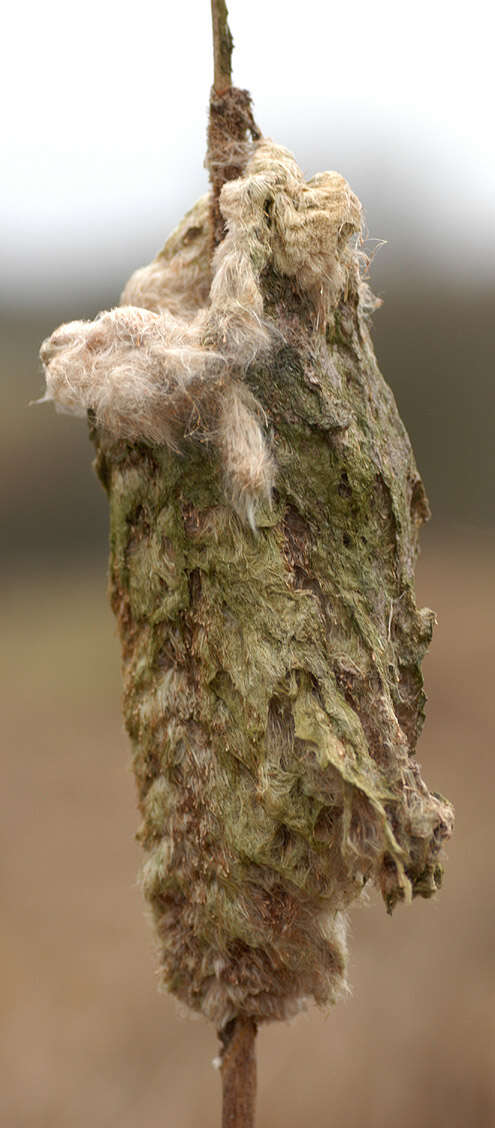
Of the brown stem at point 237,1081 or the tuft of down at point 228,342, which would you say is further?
the brown stem at point 237,1081

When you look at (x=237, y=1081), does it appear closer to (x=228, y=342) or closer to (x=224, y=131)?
(x=228, y=342)

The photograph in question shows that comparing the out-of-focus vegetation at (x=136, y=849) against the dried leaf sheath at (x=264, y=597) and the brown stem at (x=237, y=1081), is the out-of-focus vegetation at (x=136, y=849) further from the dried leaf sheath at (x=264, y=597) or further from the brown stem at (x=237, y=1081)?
the dried leaf sheath at (x=264, y=597)

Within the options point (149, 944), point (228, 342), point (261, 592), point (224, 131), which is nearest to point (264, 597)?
point (261, 592)

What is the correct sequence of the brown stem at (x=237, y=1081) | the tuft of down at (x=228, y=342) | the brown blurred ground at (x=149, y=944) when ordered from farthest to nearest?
the brown blurred ground at (x=149, y=944) → the brown stem at (x=237, y=1081) → the tuft of down at (x=228, y=342)

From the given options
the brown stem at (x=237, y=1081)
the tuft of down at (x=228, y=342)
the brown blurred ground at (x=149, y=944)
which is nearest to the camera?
the tuft of down at (x=228, y=342)

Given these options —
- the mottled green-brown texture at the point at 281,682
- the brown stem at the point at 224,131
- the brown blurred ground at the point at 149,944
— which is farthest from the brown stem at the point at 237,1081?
the brown stem at the point at 224,131

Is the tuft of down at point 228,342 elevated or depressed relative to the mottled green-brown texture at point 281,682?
elevated

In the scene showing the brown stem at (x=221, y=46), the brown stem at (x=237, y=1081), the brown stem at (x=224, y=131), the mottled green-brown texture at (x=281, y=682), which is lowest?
the brown stem at (x=237, y=1081)
